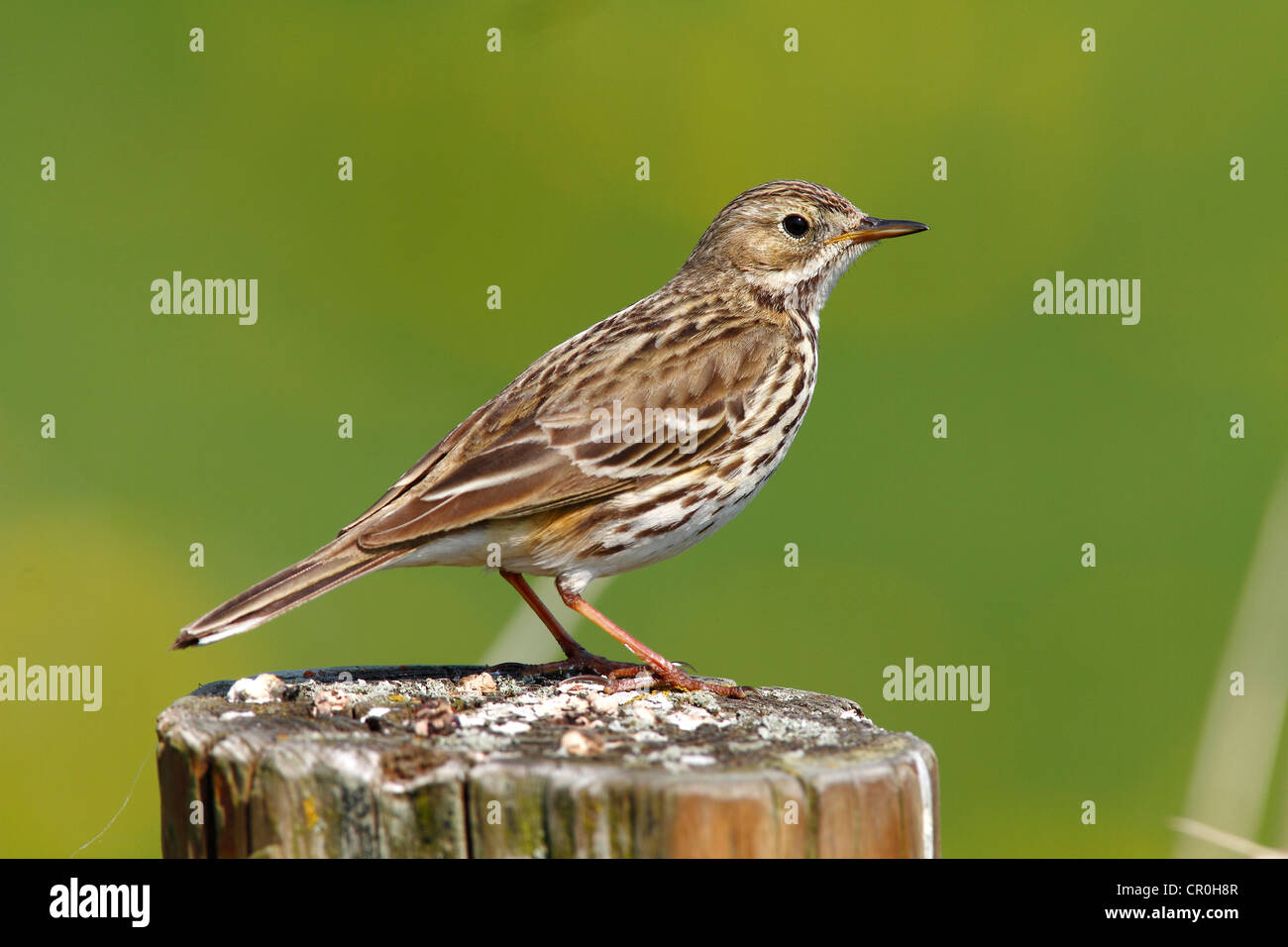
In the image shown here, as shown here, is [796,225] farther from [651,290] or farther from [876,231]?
[651,290]

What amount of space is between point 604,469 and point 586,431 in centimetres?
19

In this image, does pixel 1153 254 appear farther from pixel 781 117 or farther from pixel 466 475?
pixel 466 475

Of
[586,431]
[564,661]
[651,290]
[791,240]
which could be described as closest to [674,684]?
[564,661]

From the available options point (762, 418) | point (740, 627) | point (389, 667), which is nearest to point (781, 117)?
point (740, 627)

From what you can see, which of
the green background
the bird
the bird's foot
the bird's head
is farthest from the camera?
the green background

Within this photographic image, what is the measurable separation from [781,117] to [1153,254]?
4.36 m

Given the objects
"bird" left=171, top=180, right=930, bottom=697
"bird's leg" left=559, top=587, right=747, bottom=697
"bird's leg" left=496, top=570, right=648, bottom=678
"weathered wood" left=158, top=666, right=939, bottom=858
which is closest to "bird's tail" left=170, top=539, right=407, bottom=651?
"bird" left=171, top=180, right=930, bottom=697

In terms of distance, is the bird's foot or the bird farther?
the bird

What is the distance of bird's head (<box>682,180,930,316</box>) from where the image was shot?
8.23 meters

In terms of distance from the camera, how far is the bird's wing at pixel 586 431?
21.5ft

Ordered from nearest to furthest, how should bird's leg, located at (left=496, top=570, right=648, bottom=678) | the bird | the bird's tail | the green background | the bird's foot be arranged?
the bird's tail, the bird's foot, the bird, bird's leg, located at (left=496, top=570, right=648, bottom=678), the green background

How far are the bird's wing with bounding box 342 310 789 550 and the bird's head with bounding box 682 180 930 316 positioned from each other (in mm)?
830

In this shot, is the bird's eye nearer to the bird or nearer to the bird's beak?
the bird's beak

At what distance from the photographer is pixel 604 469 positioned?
6789mm
